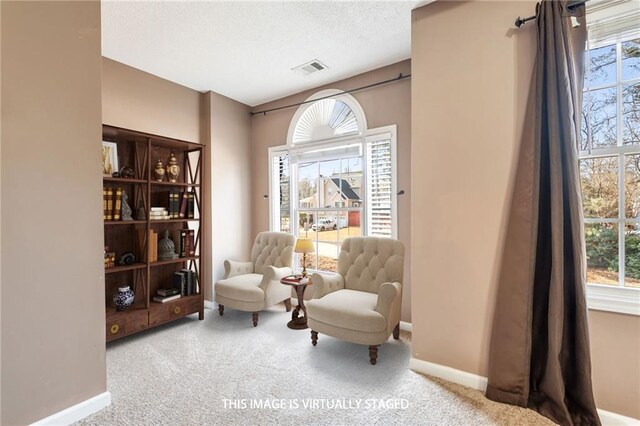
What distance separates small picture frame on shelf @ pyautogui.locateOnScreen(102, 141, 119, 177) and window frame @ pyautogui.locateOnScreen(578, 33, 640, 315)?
3739 millimetres

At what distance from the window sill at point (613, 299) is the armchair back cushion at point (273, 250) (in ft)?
8.82

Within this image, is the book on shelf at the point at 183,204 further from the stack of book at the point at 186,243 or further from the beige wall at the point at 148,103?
the beige wall at the point at 148,103

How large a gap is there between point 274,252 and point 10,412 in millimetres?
2470

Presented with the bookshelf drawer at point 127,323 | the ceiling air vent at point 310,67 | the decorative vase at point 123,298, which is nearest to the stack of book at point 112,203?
the decorative vase at point 123,298

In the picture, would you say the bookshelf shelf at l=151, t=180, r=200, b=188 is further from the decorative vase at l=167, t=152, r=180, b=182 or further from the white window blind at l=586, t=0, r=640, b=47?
the white window blind at l=586, t=0, r=640, b=47

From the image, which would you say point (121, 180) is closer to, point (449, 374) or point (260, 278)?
point (260, 278)

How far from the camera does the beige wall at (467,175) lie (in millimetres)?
1884

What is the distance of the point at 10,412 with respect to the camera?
155cm

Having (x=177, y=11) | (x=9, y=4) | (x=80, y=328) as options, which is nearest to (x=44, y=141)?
(x=9, y=4)

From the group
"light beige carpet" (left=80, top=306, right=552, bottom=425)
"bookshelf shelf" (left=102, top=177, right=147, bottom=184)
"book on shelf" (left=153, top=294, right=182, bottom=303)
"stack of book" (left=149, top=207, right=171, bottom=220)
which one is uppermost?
"bookshelf shelf" (left=102, top=177, right=147, bottom=184)

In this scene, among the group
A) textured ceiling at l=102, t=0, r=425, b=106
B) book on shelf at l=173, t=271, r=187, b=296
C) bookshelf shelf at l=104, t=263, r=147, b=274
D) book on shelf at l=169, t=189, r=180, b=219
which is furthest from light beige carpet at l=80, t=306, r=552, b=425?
textured ceiling at l=102, t=0, r=425, b=106

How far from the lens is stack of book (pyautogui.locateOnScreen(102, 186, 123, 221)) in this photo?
2744 millimetres

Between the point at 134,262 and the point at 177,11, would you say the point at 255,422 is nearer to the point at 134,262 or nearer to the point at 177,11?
the point at 134,262

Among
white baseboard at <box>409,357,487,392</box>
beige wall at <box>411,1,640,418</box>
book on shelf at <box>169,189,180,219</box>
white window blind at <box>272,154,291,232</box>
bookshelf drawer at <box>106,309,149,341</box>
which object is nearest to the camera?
beige wall at <box>411,1,640,418</box>
